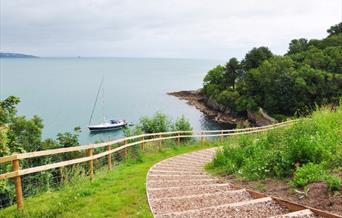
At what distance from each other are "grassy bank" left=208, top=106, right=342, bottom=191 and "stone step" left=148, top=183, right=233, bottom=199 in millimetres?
808

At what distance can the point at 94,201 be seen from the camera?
7.33m

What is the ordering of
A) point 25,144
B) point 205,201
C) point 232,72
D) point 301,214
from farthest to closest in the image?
point 232,72 < point 25,144 < point 205,201 < point 301,214

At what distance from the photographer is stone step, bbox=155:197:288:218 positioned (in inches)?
235

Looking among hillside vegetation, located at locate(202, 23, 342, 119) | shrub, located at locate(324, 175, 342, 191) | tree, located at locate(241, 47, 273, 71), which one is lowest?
shrub, located at locate(324, 175, 342, 191)

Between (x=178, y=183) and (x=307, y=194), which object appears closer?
(x=307, y=194)

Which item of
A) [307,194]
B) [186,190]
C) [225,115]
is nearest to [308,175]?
[307,194]

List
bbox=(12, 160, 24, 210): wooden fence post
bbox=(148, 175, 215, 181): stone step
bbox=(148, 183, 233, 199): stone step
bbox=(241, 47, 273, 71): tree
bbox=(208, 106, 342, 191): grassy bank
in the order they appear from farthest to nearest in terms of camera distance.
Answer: bbox=(241, 47, 273, 71): tree → bbox=(148, 175, 215, 181): stone step → bbox=(148, 183, 233, 199): stone step → bbox=(208, 106, 342, 191): grassy bank → bbox=(12, 160, 24, 210): wooden fence post

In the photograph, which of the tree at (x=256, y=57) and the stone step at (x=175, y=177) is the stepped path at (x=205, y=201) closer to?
the stone step at (x=175, y=177)

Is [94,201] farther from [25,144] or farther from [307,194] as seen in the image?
[25,144]

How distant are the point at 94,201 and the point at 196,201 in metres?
1.94

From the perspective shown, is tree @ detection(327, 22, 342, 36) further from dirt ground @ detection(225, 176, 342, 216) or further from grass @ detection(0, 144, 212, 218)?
dirt ground @ detection(225, 176, 342, 216)

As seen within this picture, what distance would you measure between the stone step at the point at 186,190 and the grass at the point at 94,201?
0.77ft

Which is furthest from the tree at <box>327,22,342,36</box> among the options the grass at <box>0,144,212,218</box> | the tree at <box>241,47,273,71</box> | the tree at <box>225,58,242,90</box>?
the grass at <box>0,144,212,218</box>

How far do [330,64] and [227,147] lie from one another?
66244 mm
